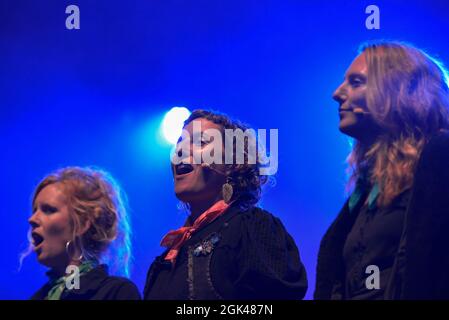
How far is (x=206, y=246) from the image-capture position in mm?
2152

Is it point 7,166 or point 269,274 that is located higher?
point 7,166

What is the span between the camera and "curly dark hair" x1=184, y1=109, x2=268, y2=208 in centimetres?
232

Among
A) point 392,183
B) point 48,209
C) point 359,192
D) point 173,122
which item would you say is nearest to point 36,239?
point 48,209

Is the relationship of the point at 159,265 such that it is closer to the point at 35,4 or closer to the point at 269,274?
the point at 269,274

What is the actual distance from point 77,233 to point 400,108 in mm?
1058

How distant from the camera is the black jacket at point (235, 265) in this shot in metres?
2.09

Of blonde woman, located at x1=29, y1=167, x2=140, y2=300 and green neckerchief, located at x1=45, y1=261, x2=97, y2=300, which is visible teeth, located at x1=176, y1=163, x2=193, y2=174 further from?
green neckerchief, located at x1=45, y1=261, x2=97, y2=300

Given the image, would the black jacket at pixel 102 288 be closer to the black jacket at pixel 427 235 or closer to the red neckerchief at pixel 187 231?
the red neckerchief at pixel 187 231

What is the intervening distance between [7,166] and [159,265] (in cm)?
77

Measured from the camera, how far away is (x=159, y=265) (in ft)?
7.38

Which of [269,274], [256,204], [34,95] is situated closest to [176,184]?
[256,204]

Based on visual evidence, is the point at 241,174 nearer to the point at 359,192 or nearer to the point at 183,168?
the point at 183,168

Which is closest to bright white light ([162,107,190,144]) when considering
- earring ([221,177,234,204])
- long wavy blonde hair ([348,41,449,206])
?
earring ([221,177,234,204])

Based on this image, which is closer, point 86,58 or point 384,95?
point 384,95
